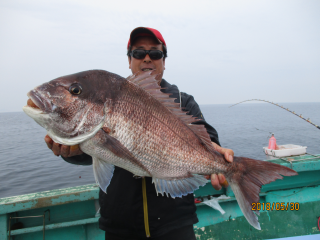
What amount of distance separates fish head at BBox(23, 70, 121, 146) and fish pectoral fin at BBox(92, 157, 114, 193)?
285 millimetres

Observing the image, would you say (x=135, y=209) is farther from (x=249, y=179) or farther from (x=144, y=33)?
(x=144, y=33)

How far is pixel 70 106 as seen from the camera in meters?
1.56

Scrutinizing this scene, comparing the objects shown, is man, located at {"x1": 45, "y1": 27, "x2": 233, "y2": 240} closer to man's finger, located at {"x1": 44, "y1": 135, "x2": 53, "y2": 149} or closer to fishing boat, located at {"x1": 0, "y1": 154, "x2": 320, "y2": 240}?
man's finger, located at {"x1": 44, "y1": 135, "x2": 53, "y2": 149}

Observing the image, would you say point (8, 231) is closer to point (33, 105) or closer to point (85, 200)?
point (85, 200)

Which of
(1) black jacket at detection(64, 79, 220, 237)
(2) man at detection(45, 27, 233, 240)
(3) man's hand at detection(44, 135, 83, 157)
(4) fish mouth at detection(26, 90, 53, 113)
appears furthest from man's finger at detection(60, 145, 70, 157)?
(4) fish mouth at detection(26, 90, 53, 113)

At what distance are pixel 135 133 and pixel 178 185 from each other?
2.19 feet

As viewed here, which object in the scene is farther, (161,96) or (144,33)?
(144,33)

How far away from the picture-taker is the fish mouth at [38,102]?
1479 millimetres

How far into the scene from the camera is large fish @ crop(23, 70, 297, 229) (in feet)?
5.11

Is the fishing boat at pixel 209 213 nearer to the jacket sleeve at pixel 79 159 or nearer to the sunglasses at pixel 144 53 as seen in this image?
the jacket sleeve at pixel 79 159

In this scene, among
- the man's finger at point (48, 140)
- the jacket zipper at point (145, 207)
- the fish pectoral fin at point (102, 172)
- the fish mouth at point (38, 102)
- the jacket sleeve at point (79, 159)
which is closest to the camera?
the fish mouth at point (38, 102)

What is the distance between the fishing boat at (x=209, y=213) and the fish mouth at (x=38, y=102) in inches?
79.7
